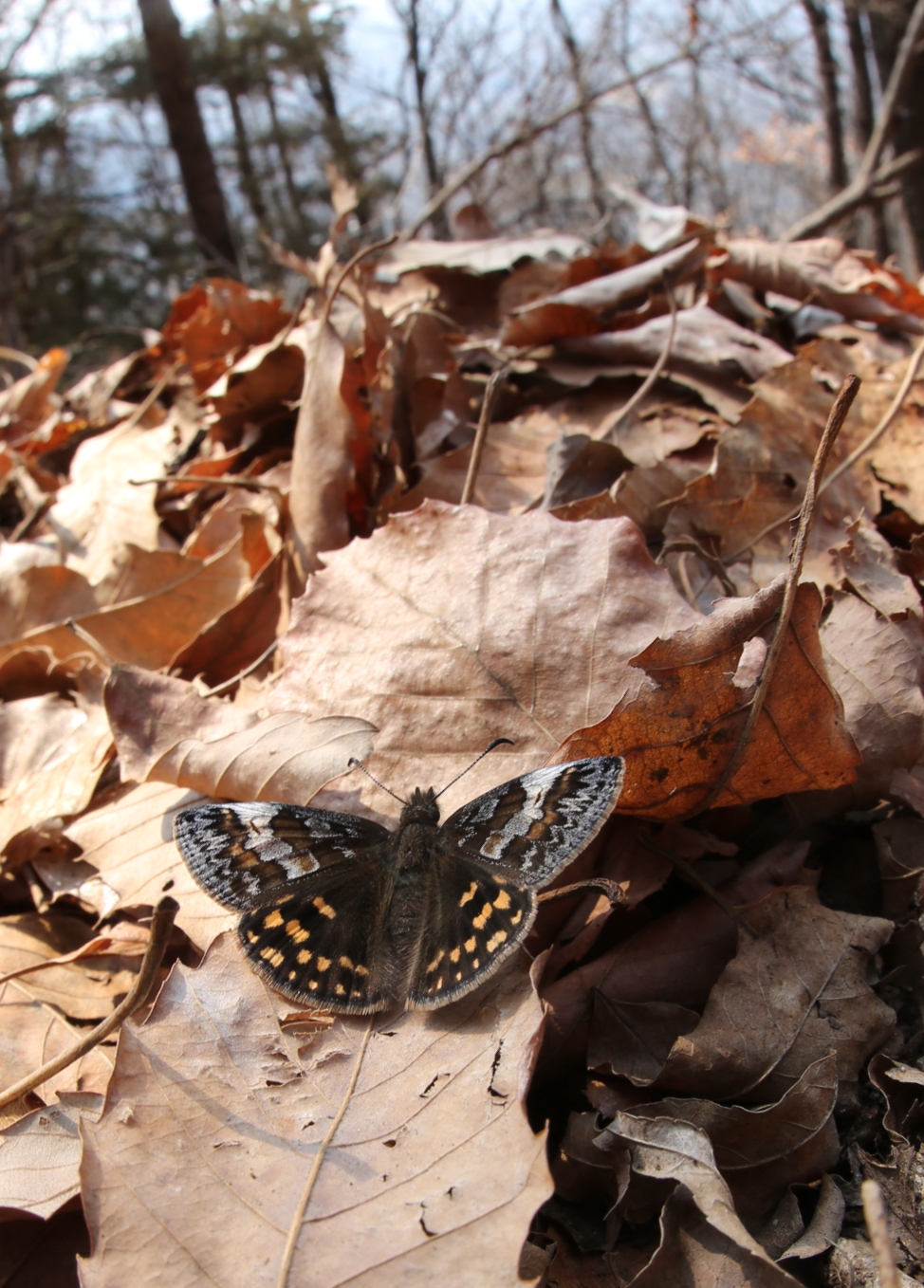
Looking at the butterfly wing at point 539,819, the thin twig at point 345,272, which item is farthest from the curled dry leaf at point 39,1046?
the thin twig at point 345,272

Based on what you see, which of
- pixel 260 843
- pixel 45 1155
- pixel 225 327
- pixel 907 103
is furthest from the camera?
pixel 907 103

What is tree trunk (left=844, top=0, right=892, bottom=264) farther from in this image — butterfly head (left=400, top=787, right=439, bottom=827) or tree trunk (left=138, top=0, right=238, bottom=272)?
butterfly head (left=400, top=787, right=439, bottom=827)

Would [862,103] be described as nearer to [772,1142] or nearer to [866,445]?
[866,445]

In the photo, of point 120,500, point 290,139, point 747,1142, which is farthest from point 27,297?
point 747,1142

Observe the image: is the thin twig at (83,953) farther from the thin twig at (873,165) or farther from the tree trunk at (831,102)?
the tree trunk at (831,102)

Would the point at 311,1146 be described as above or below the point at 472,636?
below

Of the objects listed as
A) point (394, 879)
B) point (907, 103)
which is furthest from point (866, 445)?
point (907, 103)

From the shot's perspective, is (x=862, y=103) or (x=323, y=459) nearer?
(x=323, y=459)
